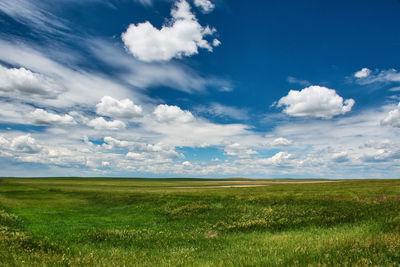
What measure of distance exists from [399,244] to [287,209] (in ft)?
53.6

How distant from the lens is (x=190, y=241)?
1473 cm

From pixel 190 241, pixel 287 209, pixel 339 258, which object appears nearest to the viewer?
pixel 339 258

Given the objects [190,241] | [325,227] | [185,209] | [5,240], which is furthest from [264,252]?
[185,209]

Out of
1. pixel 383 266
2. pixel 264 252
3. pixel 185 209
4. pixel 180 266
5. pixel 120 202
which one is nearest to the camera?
pixel 383 266

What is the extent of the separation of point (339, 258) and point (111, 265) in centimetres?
747

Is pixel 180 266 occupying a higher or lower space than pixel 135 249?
higher

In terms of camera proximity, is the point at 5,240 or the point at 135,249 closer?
the point at 5,240

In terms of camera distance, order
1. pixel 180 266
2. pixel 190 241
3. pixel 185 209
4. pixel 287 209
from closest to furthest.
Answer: pixel 180 266
pixel 190 241
pixel 287 209
pixel 185 209

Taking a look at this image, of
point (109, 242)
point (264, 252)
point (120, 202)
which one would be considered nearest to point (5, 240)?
point (109, 242)

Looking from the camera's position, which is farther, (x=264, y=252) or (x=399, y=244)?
(x=264, y=252)

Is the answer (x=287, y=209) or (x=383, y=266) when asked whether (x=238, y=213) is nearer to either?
(x=287, y=209)

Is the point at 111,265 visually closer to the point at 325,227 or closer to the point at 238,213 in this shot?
the point at 325,227

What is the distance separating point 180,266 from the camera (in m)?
8.72

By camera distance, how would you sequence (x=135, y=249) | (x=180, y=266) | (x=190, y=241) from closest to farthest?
(x=180, y=266) → (x=135, y=249) → (x=190, y=241)
